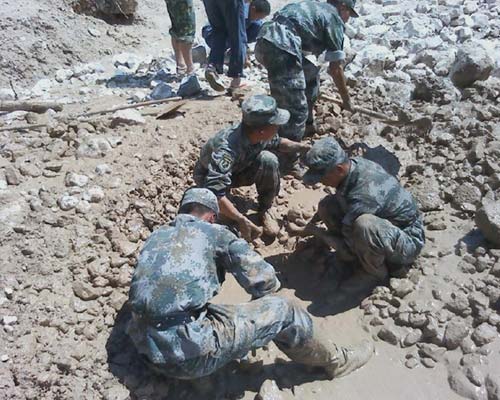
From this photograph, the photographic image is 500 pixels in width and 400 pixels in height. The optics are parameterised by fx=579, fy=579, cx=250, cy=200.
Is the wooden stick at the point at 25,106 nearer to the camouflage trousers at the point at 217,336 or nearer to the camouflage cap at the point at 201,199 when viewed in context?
the camouflage cap at the point at 201,199

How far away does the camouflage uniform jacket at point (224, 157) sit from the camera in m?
4.63

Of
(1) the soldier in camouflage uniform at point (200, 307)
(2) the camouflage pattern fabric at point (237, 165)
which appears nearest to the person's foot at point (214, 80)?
(2) the camouflage pattern fabric at point (237, 165)

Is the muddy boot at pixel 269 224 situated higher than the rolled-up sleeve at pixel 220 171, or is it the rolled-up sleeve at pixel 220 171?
the rolled-up sleeve at pixel 220 171

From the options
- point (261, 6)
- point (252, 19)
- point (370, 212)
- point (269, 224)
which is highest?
point (261, 6)

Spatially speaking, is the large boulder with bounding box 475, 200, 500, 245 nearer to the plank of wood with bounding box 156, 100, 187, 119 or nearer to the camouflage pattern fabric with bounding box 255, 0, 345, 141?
the camouflage pattern fabric with bounding box 255, 0, 345, 141

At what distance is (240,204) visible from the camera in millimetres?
5617

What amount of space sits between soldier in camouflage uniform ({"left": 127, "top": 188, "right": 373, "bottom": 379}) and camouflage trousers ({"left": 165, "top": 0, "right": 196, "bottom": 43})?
12.5 ft

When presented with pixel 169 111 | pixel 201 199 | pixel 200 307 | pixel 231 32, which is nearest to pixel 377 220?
pixel 201 199

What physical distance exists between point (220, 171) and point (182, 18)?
10.0 ft

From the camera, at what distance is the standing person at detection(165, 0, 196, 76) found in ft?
22.6

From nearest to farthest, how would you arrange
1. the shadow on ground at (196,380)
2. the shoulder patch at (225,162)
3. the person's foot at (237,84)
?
the shadow on ground at (196,380) → the shoulder patch at (225,162) → the person's foot at (237,84)

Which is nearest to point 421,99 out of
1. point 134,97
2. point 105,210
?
point 134,97

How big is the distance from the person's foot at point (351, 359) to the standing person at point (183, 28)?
4.26 meters

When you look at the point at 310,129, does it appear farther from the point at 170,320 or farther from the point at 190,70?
the point at 170,320
